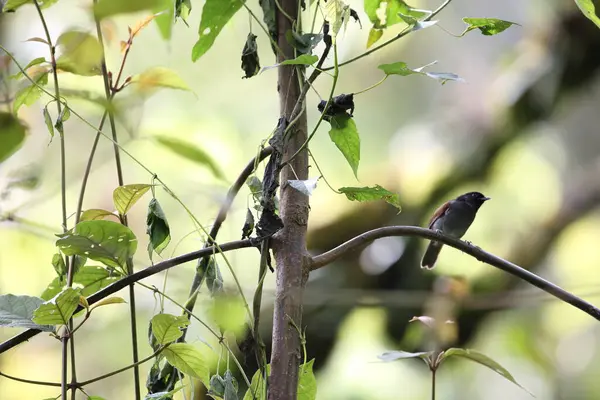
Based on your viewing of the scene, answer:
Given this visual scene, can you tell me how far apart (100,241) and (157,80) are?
228 millimetres

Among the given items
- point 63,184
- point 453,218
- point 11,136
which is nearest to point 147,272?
point 63,184

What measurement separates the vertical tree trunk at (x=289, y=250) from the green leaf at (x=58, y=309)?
0.62 ft

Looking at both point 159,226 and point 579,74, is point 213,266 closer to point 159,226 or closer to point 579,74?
point 159,226

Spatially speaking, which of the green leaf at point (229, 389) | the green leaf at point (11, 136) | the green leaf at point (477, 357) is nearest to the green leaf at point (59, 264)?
the green leaf at point (11, 136)

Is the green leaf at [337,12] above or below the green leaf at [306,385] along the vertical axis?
above

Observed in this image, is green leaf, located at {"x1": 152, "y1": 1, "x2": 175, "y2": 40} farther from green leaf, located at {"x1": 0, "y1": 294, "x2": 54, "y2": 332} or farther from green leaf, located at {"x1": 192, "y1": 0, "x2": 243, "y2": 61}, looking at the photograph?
green leaf, located at {"x1": 0, "y1": 294, "x2": 54, "y2": 332}

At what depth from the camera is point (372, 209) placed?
6.71 ft

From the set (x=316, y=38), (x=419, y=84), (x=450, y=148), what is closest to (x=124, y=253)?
(x=316, y=38)

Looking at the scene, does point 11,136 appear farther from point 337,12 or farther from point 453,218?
point 453,218

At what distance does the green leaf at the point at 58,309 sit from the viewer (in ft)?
1.88

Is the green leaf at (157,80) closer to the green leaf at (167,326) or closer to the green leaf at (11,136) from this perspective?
the green leaf at (11,136)

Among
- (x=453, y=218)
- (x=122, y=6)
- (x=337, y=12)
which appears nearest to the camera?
(x=122, y=6)

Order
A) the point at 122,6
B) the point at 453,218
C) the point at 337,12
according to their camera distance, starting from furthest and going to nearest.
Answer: the point at 453,218, the point at 337,12, the point at 122,6

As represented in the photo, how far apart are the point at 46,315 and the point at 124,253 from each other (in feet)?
0.31
